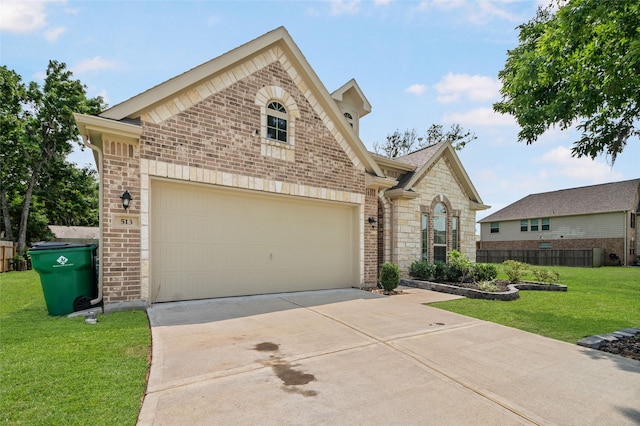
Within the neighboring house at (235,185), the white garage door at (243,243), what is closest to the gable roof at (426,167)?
the neighboring house at (235,185)

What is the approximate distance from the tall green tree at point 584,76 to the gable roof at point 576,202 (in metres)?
25.6

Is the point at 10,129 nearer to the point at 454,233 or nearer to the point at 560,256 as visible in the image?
the point at 454,233

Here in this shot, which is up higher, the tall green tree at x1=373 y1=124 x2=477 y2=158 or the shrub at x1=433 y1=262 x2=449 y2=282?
the tall green tree at x1=373 y1=124 x2=477 y2=158

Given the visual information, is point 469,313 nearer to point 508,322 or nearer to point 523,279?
point 508,322

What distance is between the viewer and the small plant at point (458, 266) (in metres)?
11.5

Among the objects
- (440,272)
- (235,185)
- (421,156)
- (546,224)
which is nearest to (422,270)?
(440,272)

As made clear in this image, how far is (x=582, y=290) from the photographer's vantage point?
38.2 feet

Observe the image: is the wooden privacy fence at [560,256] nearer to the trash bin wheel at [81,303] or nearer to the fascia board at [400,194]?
the fascia board at [400,194]

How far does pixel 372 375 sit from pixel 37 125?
96.7 feet

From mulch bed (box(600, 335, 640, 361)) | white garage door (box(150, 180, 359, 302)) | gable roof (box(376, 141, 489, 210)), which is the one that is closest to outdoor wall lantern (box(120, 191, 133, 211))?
white garage door (box(150, 180, 359, 302))

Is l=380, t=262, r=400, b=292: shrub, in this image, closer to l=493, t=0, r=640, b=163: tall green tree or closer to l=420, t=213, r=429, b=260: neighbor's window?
l=420, t=213, r=429, b=260: neighbor's window

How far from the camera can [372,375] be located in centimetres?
381

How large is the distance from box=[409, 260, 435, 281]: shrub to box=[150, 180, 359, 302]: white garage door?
3.11 m

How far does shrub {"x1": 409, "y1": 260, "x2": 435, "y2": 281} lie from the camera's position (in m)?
12.1
